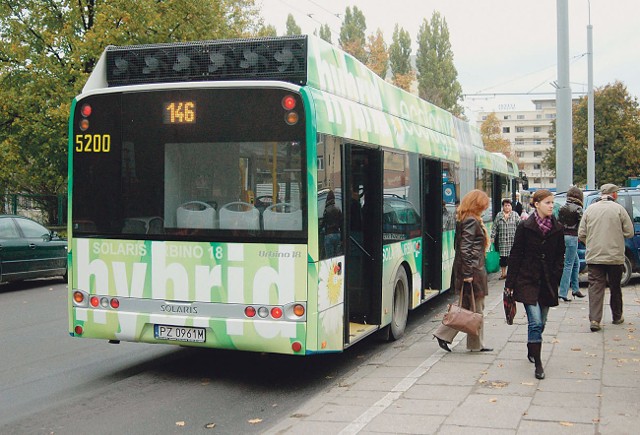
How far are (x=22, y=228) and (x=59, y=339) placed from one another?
271 inches

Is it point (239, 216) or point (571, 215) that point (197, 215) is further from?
point (571, 215)

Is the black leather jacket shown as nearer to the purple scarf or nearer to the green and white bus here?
the purple scarf

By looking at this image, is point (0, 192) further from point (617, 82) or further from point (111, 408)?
point (617, 82)

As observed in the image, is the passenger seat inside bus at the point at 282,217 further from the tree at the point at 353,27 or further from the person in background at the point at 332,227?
the tree at the point at 353,27

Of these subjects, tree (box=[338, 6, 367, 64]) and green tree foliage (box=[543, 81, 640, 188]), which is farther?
tree (box=[338, 6, 367, 64])

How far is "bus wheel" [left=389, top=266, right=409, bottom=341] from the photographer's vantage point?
983cm

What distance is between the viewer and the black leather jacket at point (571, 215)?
1290cm

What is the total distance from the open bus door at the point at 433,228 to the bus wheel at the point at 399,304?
173 cm

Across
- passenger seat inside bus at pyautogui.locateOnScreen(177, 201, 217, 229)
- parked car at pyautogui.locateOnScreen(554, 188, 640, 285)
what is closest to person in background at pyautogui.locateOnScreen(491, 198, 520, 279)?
parked car at pyautogui.locateOnScreen(554, 188, 640, 285)

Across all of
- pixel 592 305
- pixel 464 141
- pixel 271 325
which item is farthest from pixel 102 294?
pixel 464 141

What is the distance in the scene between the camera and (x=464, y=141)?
50.2ft

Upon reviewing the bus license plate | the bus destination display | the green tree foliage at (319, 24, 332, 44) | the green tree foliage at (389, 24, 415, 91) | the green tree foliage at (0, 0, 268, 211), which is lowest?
the bus license plate

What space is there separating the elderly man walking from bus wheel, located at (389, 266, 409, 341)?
2.37m

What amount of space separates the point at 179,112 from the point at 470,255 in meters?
3.55
